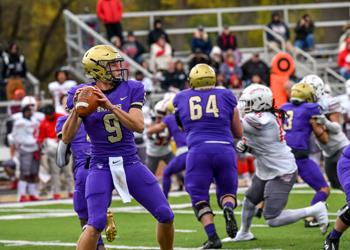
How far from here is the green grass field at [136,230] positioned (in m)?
11.7

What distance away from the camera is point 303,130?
12.8 m

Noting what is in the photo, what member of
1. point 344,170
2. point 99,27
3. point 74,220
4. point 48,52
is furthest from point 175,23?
point 344,170

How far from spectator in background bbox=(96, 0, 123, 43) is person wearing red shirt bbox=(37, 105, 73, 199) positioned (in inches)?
208

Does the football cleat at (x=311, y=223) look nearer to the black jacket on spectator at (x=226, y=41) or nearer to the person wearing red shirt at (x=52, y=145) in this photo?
the person wearing red shirt at (x=52, y=145)

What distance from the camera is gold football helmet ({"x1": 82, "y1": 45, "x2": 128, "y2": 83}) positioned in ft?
29.6

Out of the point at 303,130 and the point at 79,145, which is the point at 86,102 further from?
the point at 303,130

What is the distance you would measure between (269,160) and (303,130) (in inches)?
60.1

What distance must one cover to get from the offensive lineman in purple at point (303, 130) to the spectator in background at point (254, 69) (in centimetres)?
992

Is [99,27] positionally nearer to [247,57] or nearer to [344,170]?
[247,57]

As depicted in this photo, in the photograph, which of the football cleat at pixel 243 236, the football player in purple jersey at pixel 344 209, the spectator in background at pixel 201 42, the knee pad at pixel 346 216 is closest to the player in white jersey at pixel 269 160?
the football cleat at pixel 243 236

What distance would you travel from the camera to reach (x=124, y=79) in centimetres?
906

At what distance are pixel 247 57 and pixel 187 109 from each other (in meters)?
14.2

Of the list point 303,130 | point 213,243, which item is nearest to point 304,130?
point 303,130

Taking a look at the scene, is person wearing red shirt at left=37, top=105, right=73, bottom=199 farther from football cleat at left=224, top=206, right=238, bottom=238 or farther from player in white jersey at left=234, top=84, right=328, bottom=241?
football cleat at left=224, top=206, right=238, bottom=238
